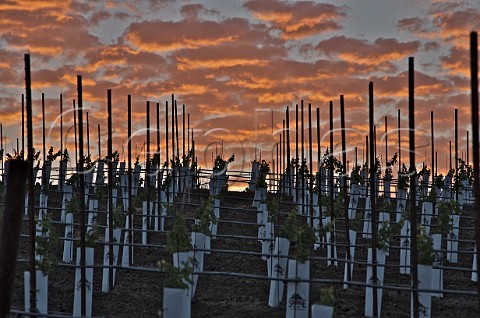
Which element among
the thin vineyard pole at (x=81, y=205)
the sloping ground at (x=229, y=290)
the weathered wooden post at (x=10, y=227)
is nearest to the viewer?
the weathered wooden post at (x=10, y=227)

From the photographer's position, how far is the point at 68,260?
20.8 meters

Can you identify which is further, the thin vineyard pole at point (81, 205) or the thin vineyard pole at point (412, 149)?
the thin vineyard pole at point (81, 205)

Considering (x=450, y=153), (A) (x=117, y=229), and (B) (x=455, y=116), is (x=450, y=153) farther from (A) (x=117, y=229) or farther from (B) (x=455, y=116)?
(A) (x=117, y=229)

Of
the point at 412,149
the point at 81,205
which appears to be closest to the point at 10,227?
the point at 81,205

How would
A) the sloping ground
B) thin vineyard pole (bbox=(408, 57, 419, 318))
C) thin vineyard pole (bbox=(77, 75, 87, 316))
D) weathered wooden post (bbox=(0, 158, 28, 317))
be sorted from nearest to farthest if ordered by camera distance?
weathered wooden post (bbox=(0, 158, 28, 317)) → thin vineyard pole (bbox=(408, 57, 419, 318)) → thin vineyard pole (bbox=(77, 75, 87, 316)) → the sloping ground

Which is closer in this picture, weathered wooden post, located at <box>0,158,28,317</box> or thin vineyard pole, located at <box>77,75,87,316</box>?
weathered wooden post, located at <box>0,158,28,317</box>

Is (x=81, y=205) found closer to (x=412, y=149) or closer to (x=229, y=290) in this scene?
(x=229, y=290)

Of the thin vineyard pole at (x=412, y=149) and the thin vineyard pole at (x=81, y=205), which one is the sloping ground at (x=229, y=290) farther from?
the thin vineyard pole at (x=412, y=149)

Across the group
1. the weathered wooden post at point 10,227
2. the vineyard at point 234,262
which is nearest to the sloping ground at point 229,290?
the vineyard at point 234,262

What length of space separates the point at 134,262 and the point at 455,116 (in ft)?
37.3

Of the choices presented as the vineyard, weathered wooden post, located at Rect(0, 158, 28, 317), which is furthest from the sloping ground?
weathered wooden post, located at Rect(0, 158, 28, 317)

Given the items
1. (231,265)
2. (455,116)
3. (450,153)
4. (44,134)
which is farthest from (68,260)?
(450,153)

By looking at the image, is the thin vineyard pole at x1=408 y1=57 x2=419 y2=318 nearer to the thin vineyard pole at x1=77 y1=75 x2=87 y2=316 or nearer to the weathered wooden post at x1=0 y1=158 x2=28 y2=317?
the thin vineyard pole at x1=77 y1=75 x2=87 y2=316

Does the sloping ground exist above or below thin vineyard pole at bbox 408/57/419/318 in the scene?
below
